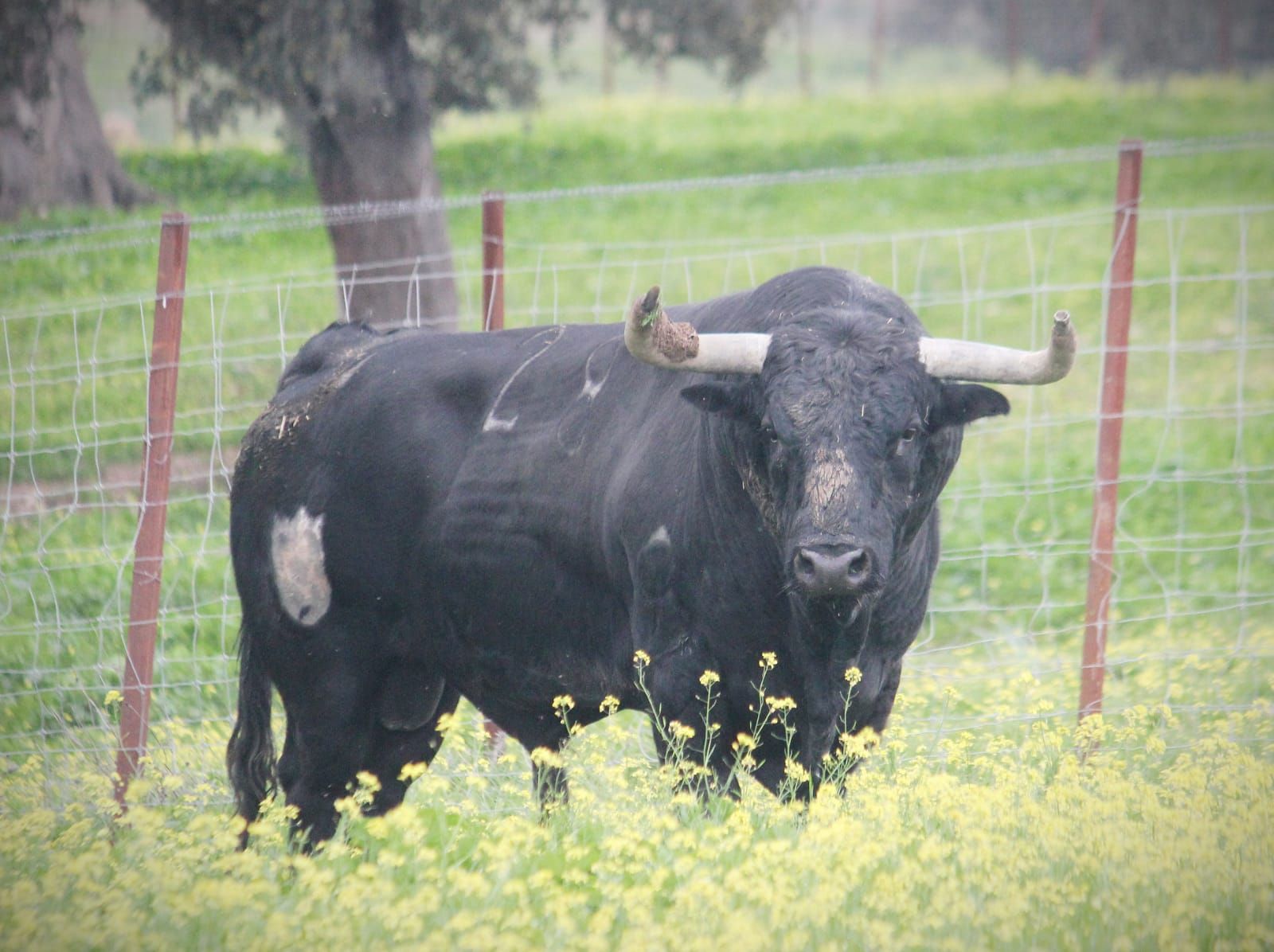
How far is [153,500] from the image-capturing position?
5.85 metres

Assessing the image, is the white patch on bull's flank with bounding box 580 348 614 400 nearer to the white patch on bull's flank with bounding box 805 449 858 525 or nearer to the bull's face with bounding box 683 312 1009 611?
the bull's face with bounding box 683 312 1009 611

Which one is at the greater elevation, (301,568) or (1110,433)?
(1110,433)

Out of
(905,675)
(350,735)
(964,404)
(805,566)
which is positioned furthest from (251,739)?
(905,675)

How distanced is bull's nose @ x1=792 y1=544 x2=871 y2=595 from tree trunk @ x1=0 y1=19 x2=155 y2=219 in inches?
600

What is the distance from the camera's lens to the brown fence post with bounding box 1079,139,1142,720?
5832mm

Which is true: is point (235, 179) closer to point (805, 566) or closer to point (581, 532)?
point (581, 532)

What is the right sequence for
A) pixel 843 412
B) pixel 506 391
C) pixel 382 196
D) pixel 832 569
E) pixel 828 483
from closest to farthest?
pixel 832 569 → pixel 828 483 → pixel 843 412 → pixel 506 391 → pixel 382 196

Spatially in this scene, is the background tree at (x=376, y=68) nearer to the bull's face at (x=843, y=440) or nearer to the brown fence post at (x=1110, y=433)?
the brown fence post at (x=1110, y=433)

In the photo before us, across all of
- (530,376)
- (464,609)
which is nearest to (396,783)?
(464,609)

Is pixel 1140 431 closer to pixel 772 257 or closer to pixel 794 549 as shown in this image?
pixel 772 257

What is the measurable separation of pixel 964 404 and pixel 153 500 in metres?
3.26

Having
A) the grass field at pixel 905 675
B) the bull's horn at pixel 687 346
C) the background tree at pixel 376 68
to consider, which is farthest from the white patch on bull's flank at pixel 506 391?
the background tree at pixel 376 68

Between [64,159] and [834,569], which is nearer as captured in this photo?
[834,569]

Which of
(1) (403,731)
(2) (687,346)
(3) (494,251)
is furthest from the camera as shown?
(3) (494,251)
